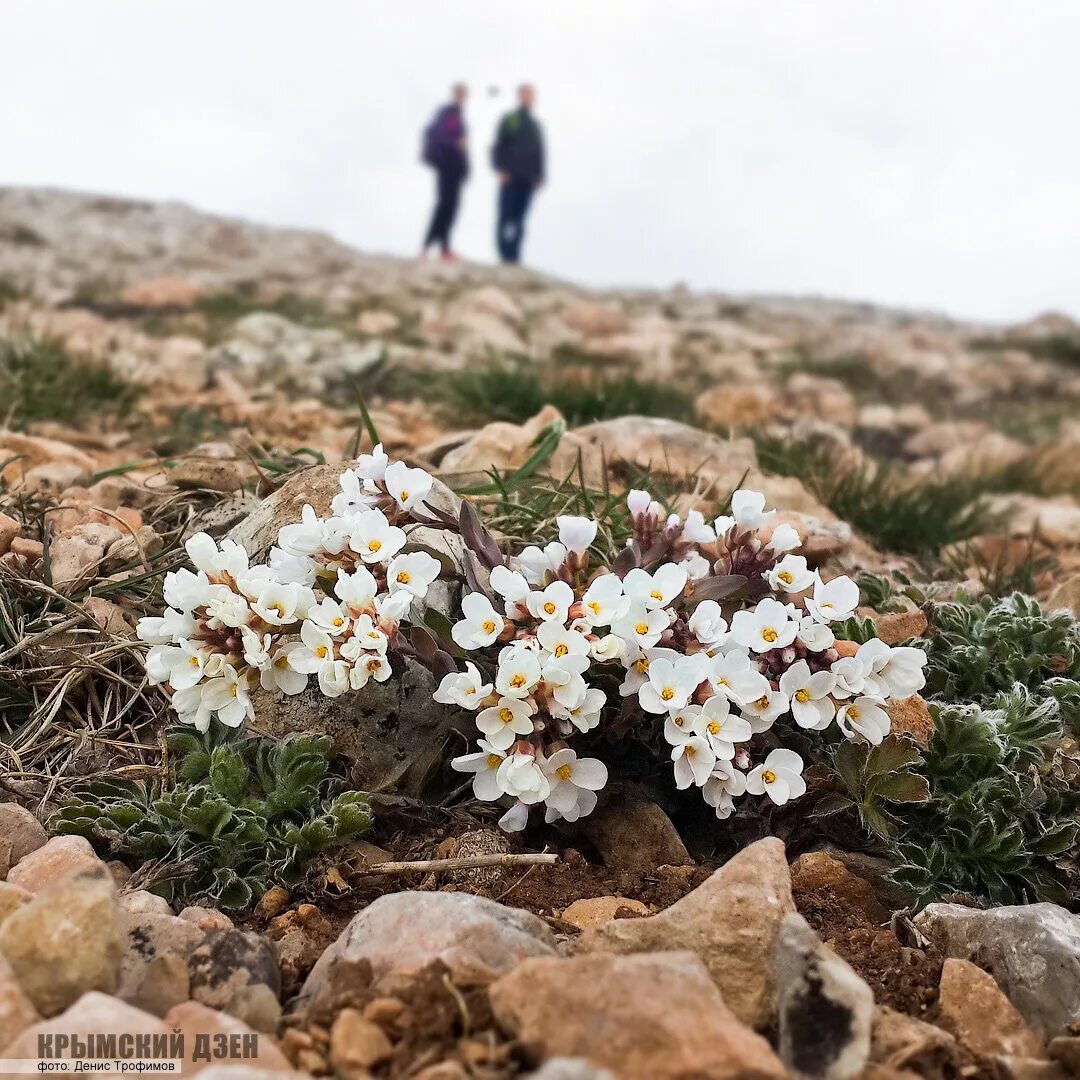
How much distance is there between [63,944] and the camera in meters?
1.63

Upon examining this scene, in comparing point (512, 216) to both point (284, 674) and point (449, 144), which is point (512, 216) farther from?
point (284, 674)

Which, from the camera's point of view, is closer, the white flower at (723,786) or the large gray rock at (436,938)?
the large gray rock at (436,938)

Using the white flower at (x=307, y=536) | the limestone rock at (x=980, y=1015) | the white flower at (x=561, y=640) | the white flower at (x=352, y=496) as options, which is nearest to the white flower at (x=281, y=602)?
the white flower at (x=307, y=536)

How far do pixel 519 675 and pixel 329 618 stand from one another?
0.40 meters

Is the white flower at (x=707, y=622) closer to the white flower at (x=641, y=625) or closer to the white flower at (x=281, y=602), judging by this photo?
the white flower at (x=641, y=625)

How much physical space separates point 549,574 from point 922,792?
0.90 meters

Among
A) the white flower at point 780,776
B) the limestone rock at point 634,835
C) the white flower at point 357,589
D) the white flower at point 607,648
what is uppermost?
the white flower at point 357,589

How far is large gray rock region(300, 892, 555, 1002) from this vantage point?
1.74 metres

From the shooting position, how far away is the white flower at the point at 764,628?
223 cm

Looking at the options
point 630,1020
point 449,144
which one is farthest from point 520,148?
point 630,1020

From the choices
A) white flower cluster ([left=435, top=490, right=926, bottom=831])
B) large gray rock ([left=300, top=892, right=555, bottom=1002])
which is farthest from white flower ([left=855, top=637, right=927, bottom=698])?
large gray rock ([left=300, top=892, right=555, bottom=1002])

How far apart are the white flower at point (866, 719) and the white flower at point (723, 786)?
251 mm

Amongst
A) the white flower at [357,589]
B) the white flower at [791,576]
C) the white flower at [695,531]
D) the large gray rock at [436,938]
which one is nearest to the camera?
the large gray rock at [436,938]

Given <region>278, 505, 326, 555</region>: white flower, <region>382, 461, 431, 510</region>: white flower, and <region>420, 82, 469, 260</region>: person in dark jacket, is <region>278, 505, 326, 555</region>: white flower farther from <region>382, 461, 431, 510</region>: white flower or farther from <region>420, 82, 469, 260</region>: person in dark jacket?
<region>420, 82, 469, 260</region>: person in dark jacket
